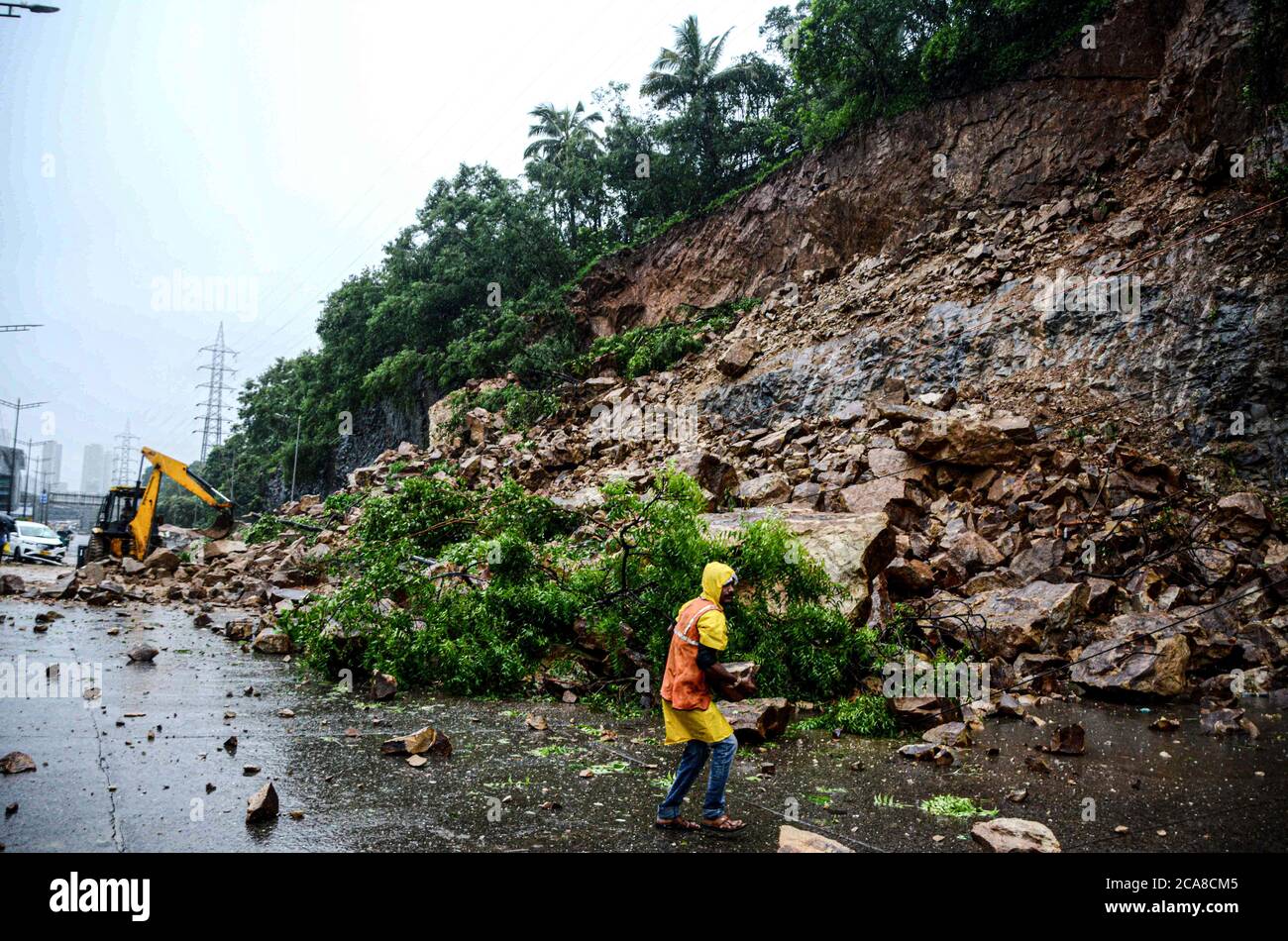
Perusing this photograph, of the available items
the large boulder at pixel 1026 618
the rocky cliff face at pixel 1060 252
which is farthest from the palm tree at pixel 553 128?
the large boulder at pixel 1026 618

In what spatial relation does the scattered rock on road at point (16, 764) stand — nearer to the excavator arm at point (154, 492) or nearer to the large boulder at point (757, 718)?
the large boulder at point (757, 718)

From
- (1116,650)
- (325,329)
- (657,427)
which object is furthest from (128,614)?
A: (325,329)

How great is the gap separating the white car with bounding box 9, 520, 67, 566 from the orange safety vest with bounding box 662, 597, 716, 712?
2662cm

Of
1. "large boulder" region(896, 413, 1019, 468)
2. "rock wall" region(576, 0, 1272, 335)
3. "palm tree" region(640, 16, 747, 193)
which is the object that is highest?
"palm tree" region(640, 16, 747, 193)

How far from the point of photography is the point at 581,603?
7.68m

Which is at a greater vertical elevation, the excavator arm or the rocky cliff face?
the rocky cliff face

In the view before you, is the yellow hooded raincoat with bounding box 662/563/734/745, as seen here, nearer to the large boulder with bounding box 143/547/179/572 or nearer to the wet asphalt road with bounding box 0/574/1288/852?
the wet asphalt road with bounding box 0/574/1288/852

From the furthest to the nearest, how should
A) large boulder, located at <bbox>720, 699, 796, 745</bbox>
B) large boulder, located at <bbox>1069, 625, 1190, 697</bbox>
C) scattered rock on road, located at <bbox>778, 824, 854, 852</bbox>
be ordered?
large boulder, located at <bbox>1069, 625, 1190, 697</bbox>
large boulder, located at <bbox>720, 699, 796, 745</bbox>
scattered rock on road, located at <bbox>778, 824, 854, 852</bbox>

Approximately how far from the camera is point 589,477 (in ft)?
53.8

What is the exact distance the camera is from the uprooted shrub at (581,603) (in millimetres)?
7066

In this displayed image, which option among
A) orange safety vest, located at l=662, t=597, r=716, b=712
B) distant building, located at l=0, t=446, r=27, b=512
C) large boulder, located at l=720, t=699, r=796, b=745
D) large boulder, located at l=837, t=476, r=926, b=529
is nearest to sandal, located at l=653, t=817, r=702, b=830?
orange safety vest, located at l=662, t=597, r=716, b=712

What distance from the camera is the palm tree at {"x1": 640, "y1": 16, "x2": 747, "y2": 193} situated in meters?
27.2

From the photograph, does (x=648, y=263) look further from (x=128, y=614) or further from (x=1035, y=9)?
(x=128, y=614)

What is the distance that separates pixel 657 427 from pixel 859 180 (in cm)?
842
